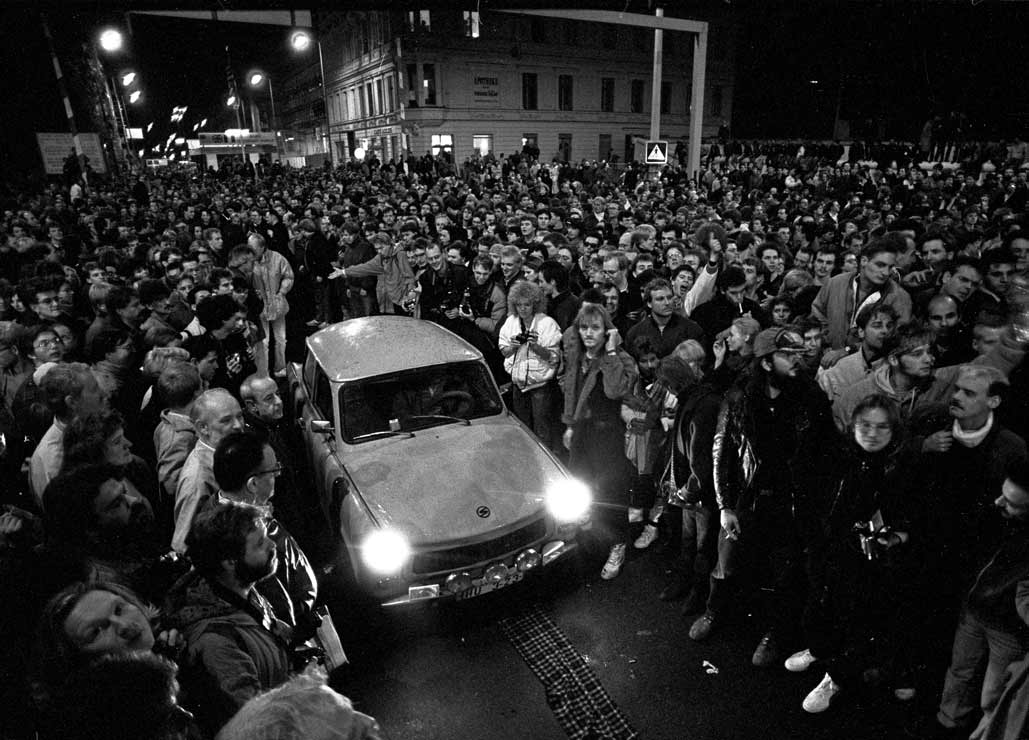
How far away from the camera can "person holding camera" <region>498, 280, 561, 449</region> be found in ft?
18.6

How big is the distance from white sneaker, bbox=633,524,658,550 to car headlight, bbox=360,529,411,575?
7.16ft

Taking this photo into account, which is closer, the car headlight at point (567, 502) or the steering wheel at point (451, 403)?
the car headlight at point (567, 502)

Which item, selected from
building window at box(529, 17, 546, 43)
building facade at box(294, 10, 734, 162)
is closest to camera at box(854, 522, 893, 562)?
building facade at box(294, 10, 734, 162)

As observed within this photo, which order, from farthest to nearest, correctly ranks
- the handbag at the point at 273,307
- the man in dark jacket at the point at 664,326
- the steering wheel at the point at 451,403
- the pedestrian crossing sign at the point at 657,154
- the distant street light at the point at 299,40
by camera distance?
the pedestrian crossing sign at the point at 657,154 → the distant street light at the point at 299,40 → the handbag at the point at 273,307 → the man in dark jacket at the point at 664,326 → the steering wheel at the point at 451,403

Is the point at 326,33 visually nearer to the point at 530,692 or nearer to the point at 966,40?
the point at 966,40

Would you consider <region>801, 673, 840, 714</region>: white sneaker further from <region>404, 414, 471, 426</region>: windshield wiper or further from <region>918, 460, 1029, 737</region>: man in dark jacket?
<region>404, 414, 471, 426</region>: windshield wiper

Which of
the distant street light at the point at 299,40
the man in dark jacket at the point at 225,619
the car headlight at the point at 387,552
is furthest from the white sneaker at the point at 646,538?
the distant street light at the point at 299,40

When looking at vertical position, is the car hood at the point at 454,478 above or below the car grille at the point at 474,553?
above

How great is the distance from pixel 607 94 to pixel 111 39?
40.5m

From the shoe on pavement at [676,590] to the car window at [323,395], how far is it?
2.86 m

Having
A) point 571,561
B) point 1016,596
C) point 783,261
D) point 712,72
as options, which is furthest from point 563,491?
point 712,72

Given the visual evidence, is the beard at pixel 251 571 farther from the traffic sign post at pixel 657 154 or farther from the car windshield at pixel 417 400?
the traffic sign post at pixel 657 154

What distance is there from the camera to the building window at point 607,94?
151 feet

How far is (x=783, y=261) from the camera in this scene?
25.3 ft
